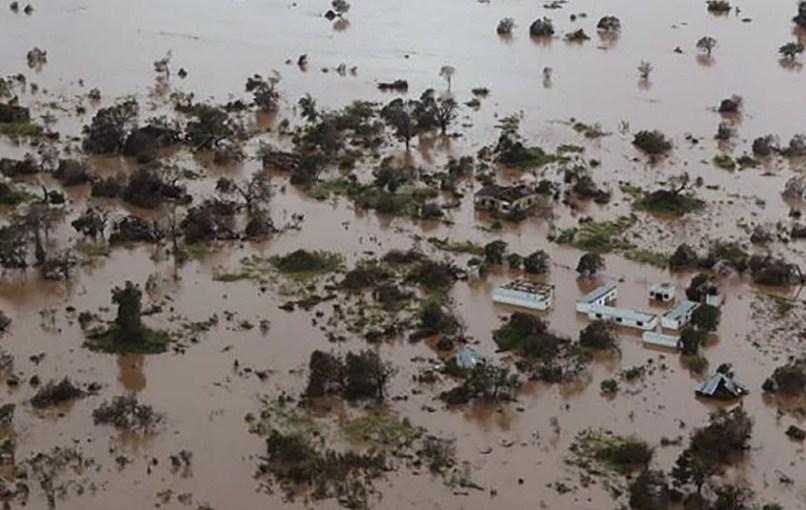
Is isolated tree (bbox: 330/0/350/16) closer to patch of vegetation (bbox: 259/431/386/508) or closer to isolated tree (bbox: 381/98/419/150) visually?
isolated tree (bbox: 381/98/419/150)

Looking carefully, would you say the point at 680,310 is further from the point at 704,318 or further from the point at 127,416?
the point at 127,416

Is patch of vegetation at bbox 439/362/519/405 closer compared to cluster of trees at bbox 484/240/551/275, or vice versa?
patch of vegetation at bbox 439/362/519/405

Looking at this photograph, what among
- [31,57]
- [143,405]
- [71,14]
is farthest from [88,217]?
[71,14]

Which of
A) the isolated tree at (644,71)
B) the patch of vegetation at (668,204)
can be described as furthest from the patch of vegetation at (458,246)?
the isolated tree at (644,71)

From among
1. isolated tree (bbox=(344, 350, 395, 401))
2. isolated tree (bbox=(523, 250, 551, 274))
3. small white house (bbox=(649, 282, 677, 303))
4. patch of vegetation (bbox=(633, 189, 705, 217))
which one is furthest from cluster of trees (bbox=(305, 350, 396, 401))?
patch of vegetation (bbox=(633, 189, 705, 217))

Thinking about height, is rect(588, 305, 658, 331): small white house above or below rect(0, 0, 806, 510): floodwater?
above

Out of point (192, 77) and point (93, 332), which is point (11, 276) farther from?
point (192, 77)

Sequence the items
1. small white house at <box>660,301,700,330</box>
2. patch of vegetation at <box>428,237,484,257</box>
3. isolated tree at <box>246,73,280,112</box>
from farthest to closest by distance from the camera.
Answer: isolated tree at <box>246,73,280,112</box> → patch of vegetation at <box>428,237,484,257</box> → small white house at <box>660,301,700,330</box>

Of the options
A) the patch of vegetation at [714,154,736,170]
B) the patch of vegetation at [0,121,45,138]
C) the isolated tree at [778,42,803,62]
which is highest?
the isolated tree at [778,42,803,62]
